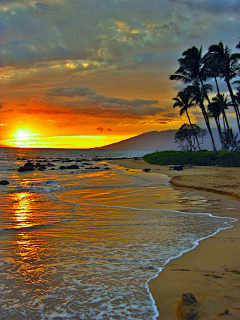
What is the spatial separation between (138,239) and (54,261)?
1.72m

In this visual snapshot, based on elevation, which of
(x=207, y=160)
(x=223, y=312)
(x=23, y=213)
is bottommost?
(x=23, y=213)

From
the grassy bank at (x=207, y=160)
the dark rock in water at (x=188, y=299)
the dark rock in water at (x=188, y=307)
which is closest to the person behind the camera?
the dark rock in water at (x=188, y=307)

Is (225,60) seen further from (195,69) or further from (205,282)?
(205,282)

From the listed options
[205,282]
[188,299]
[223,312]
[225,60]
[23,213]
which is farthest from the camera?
[225,60]

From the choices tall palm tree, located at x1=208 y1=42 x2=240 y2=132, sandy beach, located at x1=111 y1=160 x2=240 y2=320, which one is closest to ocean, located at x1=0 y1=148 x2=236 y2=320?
sandy beach, located at x1=111 y1=160 x2=240 y2=320

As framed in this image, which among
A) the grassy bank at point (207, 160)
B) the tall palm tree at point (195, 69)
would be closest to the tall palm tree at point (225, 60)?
the tall palm tree at point (195, 69)

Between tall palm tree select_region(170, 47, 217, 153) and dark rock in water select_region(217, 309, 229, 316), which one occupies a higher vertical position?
tall palm tree select_region(170, 47, 217, 153)

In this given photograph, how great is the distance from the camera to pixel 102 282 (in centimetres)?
332

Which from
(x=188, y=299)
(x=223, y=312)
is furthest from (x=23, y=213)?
(x=223, y=312)

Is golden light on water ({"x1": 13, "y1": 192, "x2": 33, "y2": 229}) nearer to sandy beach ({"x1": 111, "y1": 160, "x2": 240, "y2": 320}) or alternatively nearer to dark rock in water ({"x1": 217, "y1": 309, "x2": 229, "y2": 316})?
sandy beach ({"x1": 111, "y1": 160, "x2": 240, "y2": 320})

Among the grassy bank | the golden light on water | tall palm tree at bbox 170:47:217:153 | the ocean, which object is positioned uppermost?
tall palm tree at bbox 170:47:217:153

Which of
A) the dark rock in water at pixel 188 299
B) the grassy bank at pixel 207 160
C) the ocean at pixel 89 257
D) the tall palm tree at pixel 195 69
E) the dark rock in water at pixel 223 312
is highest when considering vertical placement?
the tall palm tree at pixel 195 69

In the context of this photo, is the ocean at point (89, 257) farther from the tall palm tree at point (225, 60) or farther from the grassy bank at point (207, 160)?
the tall palm tree at point (225, 60)

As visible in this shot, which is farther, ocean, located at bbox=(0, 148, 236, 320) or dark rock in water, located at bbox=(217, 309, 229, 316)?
ocean, located at bbox=(0, 148, 236, 320)
